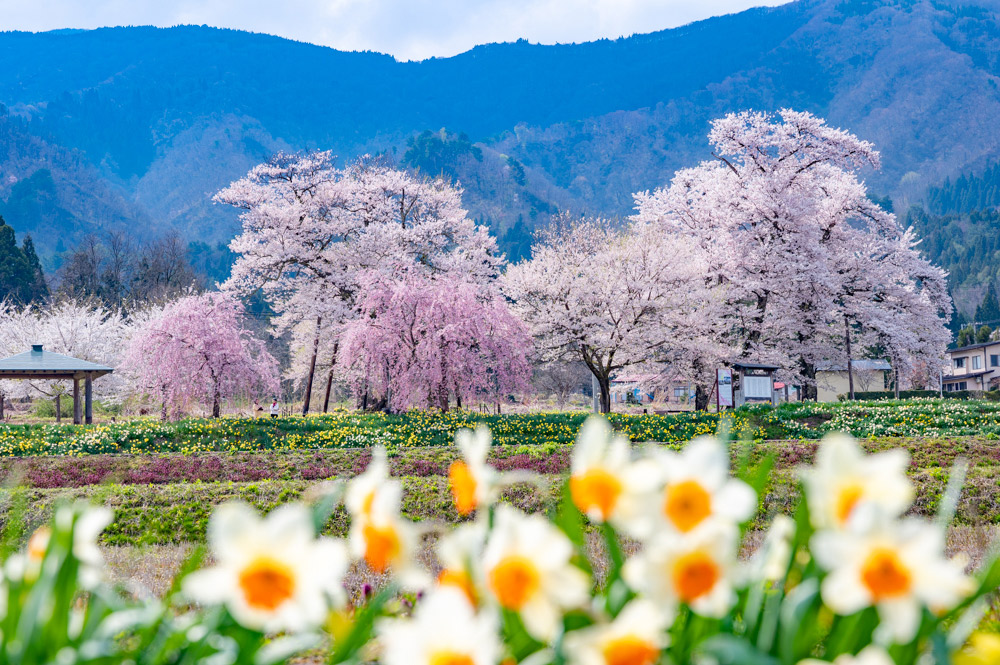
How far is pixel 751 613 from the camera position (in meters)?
1.45

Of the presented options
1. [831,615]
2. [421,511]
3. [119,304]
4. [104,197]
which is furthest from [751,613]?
[104,197]

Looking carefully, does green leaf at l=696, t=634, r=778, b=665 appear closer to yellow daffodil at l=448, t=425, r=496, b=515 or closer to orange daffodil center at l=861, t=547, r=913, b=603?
orange daffodil center at l=861, t=547, r=913, b=603

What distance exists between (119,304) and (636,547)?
54.0m

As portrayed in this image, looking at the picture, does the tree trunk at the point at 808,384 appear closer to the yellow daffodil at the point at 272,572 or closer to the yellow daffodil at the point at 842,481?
the yellow daffodil at the point at 842,481

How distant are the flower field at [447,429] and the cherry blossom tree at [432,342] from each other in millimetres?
3242

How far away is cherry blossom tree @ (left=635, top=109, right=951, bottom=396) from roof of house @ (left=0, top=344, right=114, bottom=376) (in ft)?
67.5

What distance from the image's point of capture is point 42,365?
67.1 feet

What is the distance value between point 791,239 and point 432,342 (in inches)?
527

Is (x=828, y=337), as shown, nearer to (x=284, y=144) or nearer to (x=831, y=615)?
(x=831, y=615)

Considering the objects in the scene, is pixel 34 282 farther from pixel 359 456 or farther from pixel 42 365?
pixel 359 456

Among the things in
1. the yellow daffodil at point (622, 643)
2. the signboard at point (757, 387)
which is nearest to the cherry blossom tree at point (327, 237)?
the signboard at point (757, 387)

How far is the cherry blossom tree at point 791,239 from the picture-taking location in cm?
2566

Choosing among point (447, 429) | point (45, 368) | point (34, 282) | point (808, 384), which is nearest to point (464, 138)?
point (34, 282)

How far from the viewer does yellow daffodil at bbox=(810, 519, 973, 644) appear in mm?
1019
